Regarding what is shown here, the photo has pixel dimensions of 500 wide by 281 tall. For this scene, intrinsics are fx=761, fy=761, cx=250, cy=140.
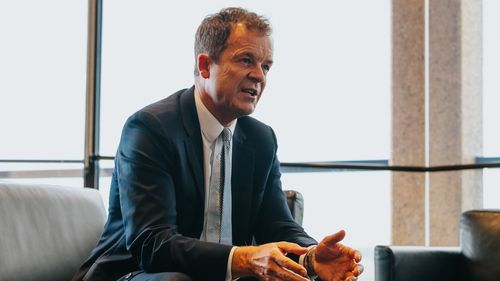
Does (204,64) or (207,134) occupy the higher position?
(204,64)

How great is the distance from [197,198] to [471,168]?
6.38 feet

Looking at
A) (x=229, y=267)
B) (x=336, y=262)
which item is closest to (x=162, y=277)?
(x=229, y=267)

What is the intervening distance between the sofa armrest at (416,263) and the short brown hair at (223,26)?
82 centimetres

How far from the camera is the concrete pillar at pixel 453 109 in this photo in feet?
12.4

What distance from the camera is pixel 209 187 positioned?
7.47 feet

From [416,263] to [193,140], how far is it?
86cm

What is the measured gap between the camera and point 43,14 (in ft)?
14.3

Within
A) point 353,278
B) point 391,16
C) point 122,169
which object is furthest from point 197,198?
point 391,16

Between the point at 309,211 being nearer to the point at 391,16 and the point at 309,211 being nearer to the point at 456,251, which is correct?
the point at 391,16

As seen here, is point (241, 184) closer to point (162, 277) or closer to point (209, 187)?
point (209, 187)

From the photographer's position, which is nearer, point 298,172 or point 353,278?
point 353,278

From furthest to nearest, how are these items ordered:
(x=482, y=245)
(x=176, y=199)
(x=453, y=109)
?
(x=453, y=109) → (x=482, y=245) → (x=176, y=199)

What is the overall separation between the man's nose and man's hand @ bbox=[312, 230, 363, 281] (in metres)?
0.57

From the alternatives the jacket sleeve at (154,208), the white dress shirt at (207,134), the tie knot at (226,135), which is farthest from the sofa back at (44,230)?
the tie knot at (226,135)
